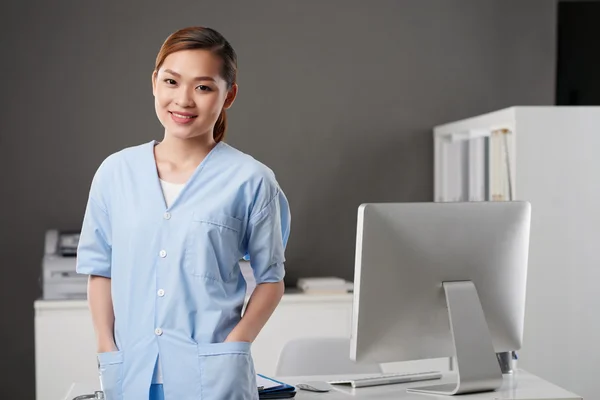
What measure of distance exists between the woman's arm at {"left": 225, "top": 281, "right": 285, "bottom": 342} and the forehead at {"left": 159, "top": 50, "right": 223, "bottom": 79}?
493 millimetres

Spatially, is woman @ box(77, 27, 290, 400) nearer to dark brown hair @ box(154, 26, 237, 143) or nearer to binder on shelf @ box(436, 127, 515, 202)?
dark brown hair @ box(154, 26, 237, 143)

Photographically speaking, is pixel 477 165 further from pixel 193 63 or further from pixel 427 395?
pixel 193 63

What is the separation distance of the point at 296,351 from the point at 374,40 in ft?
6.11

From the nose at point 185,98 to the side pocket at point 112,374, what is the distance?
563mm

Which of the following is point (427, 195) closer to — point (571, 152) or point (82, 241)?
point (571, 152)

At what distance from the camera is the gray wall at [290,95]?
384cm

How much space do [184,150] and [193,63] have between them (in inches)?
8.0

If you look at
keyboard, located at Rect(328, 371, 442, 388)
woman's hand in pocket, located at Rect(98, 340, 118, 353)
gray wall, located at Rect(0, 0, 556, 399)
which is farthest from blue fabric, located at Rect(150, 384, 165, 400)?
gray wall, located at Rect(0, 0, 556, 399)

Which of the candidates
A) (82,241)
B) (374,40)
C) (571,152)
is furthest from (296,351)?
(374,40)

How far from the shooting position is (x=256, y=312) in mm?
1888

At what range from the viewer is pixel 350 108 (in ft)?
13.4

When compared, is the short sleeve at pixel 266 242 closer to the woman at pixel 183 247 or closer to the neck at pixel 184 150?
the woman at pixel 183 247

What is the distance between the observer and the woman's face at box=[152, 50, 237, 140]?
6.11ft

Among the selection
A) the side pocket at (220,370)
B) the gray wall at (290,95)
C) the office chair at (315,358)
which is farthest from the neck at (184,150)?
the gray wall at (290,95)
